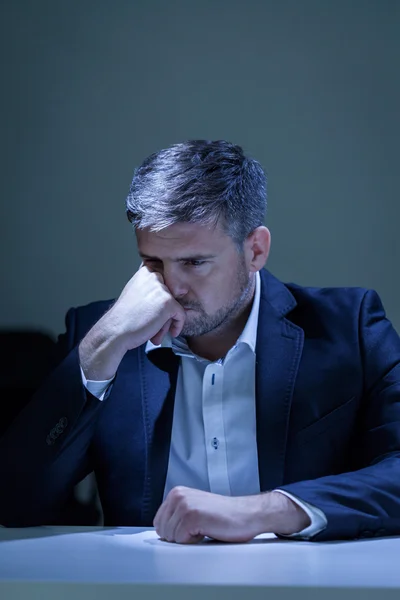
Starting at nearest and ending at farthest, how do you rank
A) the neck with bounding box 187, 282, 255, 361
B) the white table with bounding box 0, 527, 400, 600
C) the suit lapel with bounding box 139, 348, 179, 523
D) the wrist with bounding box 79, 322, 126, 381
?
the white table with bounding box 0, 527, 400, 600 → the wrist with bounding box 79, 322, 126, 381 → the suit lapel with bounding box 139, 348, 179, 523 → the neck with bounding box 187, 282, 255, 361

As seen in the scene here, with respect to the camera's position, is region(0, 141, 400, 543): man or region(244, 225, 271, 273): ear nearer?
region(0, 141, 400, 543): man

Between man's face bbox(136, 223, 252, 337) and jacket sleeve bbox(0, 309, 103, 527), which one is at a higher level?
man's face bbox(136, 223, 252, 337)

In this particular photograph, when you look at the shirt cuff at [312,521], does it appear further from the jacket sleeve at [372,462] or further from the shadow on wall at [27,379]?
the shadow on wall at [27,379]

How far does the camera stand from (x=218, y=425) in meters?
1.97

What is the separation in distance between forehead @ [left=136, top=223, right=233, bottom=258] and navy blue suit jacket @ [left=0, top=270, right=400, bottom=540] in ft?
0.88

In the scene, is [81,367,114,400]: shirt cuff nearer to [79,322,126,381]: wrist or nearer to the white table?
[79,322,126,381]: wrist

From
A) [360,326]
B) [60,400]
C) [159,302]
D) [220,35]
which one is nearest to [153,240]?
[159,302]

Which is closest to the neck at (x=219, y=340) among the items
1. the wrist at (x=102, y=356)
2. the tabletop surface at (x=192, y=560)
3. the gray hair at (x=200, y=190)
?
the gray hair at (x=200, y=190)

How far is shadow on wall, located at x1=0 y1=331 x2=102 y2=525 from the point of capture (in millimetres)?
2439

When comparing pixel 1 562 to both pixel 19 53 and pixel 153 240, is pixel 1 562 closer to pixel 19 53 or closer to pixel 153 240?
pixel 153 240

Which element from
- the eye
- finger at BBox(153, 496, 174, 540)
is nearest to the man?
the eye

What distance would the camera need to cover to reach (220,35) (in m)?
2.52

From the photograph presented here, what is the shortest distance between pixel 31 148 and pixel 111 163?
245 millimetres

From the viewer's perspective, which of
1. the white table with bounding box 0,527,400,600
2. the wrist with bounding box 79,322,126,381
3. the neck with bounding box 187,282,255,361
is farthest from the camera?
the neck with bounding box 187,282,255,361
